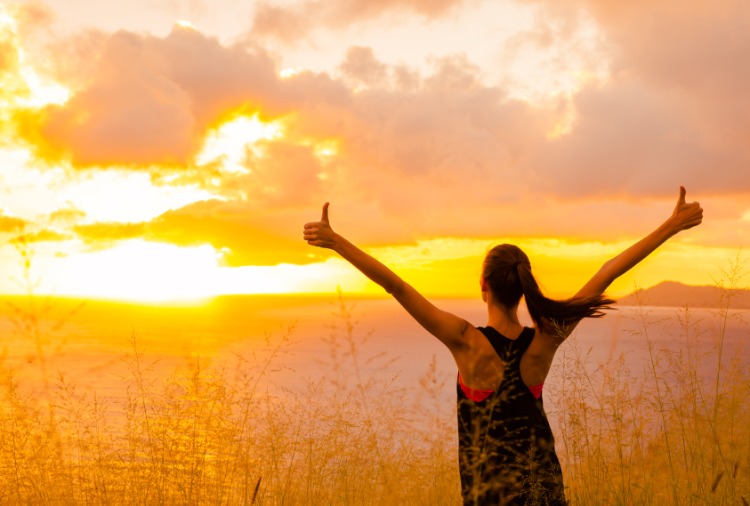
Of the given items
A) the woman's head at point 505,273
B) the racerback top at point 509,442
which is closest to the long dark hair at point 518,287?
the woman's head at point 505,273

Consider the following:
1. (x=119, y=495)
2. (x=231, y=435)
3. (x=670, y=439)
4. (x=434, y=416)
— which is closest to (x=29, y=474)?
(x=119, y=495)

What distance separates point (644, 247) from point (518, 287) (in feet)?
3.16

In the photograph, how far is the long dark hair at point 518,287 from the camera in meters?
2.96

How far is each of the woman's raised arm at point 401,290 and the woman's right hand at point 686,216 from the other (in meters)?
1.53

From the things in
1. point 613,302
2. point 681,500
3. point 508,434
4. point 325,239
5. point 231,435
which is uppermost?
point 325,239

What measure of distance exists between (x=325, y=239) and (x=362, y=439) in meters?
2.84

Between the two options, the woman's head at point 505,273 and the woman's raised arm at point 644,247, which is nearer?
the woman's head at point 505,273

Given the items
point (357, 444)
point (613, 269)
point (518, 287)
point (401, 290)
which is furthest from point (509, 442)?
point (357, 444)

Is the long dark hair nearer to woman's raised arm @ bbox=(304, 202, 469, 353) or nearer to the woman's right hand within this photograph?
woman's raised arm @ bbox=(304, 202, 469, 353)

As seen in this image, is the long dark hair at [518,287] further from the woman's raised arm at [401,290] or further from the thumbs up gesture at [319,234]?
the thumbs up gesture at [319,234]

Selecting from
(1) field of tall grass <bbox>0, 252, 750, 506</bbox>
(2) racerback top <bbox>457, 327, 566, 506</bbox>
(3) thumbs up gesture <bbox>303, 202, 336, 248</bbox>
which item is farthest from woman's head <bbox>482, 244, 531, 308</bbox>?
(1) field of tall grass <bbox>0, 252, 750, 506</bbox>

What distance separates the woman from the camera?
9.73ft

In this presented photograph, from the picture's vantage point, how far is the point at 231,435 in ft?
17.3

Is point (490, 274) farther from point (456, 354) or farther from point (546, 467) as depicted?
point (546, 467)
